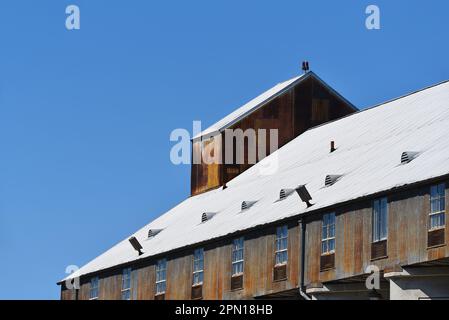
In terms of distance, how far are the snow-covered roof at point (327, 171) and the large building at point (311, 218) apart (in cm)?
11

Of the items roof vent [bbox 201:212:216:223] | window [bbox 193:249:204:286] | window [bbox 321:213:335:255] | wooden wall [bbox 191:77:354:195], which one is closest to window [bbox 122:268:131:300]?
roof vent [bbox 201:212:216:223]

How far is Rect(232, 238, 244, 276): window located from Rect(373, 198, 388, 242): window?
10.9 metres

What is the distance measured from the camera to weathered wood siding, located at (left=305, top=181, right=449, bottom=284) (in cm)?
4809

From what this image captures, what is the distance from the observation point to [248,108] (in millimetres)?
80500

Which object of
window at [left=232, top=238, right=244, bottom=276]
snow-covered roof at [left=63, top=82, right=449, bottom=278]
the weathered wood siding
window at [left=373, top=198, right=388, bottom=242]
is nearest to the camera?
the weathered wood siding

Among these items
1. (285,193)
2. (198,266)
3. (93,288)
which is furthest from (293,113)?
(285,193)

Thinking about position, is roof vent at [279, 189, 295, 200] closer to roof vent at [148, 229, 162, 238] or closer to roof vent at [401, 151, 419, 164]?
roof vent at [401, 151, 419, 164]

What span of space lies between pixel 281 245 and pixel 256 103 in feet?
78.6

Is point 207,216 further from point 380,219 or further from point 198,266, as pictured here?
point 380,219

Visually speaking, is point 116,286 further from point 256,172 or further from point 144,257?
point 256,172

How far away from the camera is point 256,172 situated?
244 feet

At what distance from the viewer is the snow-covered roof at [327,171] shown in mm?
52875
